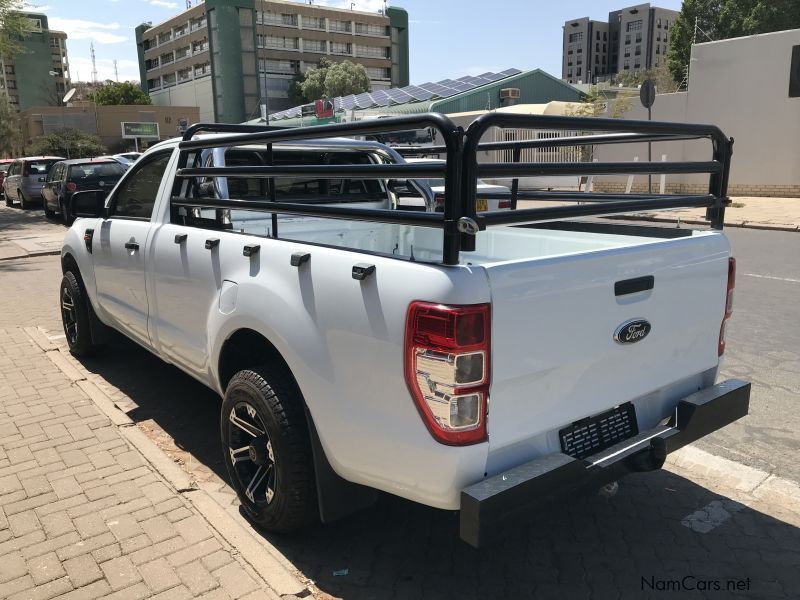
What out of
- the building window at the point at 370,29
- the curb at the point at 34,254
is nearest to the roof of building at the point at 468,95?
the curb at the point at 34,254

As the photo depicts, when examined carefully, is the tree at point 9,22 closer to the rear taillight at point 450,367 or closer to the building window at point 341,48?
the rear taillight at point 450,367

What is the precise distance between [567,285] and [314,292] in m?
0.97

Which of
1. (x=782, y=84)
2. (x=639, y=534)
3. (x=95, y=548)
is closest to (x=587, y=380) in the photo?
(x=639, y=534)

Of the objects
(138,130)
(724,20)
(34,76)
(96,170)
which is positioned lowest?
(96,170)

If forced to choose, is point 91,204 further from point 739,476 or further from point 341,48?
point 341,48

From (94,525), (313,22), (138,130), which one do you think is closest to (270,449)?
(94,525)

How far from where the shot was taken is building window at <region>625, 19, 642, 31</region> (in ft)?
513

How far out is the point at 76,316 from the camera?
18.2 ft

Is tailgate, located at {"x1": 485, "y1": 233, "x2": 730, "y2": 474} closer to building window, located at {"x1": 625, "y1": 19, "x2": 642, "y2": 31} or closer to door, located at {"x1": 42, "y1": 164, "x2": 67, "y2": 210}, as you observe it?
door, located at {"x1": 42, "y1": 164, "x2": 67, "y2": 210}

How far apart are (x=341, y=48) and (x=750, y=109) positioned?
3182 inches

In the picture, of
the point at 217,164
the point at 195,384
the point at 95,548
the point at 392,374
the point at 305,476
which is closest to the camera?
the point at 392,374

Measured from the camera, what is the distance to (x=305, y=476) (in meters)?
2.82

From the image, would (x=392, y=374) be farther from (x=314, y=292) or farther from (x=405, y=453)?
(x=314, y=292)

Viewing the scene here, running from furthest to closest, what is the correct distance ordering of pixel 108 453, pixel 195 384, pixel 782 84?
pixel 782 84, pixel 195 384, pixel 108 453
